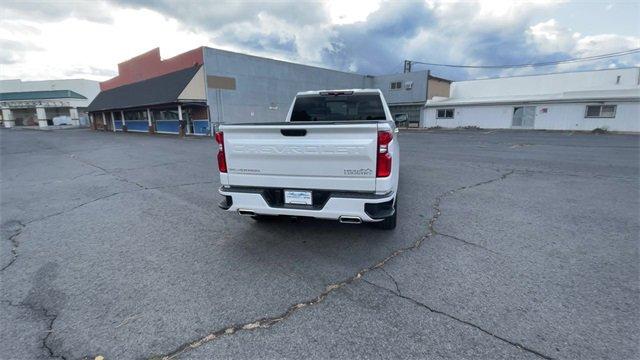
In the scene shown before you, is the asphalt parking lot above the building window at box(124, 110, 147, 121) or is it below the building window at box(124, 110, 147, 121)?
below

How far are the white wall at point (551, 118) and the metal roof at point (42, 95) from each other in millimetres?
73870

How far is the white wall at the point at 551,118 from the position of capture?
24250 mm

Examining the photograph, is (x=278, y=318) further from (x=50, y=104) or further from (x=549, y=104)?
(x=50, y=104)

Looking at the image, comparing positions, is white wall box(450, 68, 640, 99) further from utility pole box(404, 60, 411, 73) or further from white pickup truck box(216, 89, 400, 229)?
white pickup truck box(216, 89, 400, 229)

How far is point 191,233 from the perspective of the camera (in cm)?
458

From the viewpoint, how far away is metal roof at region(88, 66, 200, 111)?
24.2 metres

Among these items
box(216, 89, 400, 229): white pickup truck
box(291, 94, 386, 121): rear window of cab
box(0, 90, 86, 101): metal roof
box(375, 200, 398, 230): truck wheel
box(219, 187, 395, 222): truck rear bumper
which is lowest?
box(375, 200, 398, 230): truck wheel

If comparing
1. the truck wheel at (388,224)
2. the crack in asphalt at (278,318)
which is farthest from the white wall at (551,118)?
the crack in asphalt at (278,318)

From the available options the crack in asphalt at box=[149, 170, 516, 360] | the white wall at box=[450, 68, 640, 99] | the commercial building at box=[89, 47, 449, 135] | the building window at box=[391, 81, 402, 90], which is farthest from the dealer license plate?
the white wall at box=[450, 68, 640, 99]

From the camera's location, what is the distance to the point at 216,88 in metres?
25.2

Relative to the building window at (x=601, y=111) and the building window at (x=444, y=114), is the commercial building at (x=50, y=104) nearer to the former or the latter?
the building window at (x=444, y=114)

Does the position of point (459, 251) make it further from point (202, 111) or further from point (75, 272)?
point (202, 111)

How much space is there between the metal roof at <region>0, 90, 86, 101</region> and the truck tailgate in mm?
82105

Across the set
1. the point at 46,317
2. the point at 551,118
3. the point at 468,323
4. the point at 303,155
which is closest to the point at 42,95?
the point at 46,317
